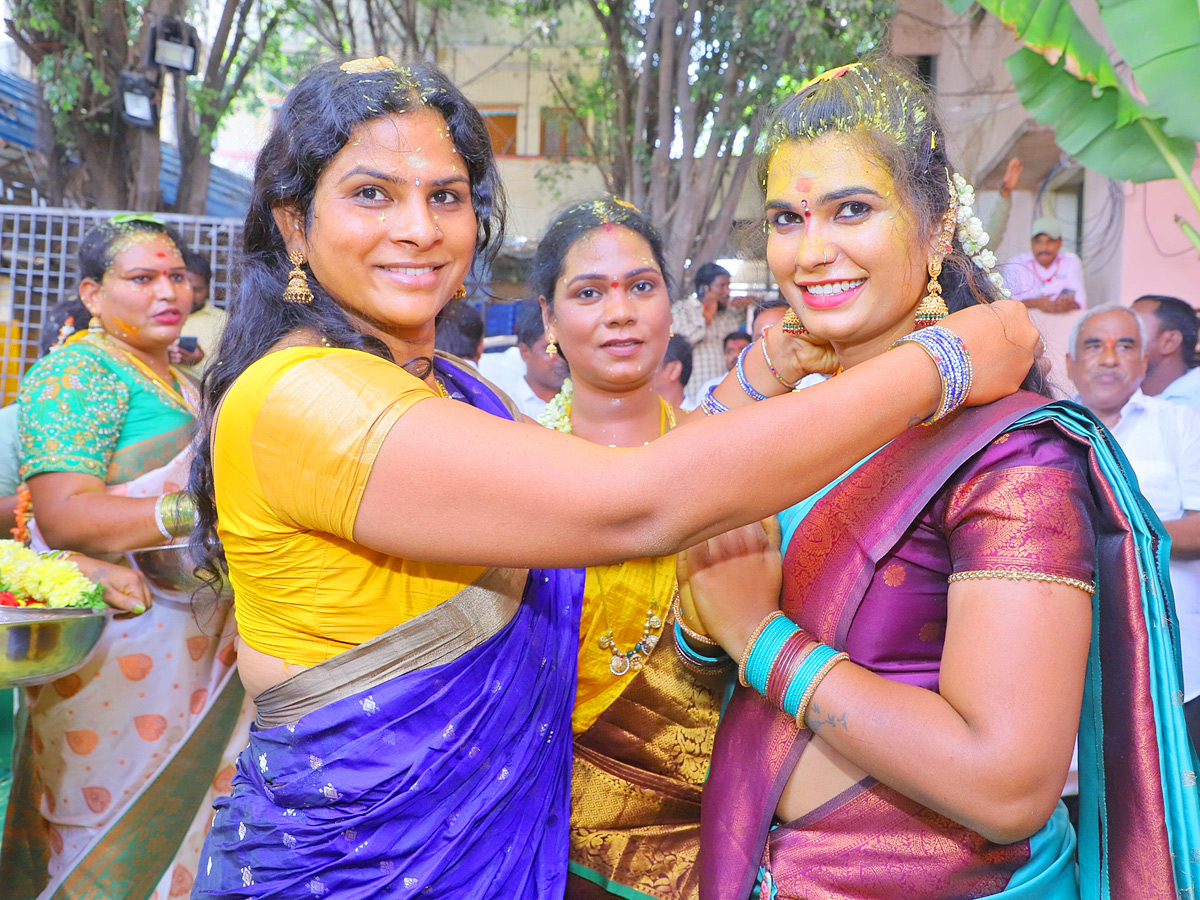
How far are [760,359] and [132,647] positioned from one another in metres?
2.56

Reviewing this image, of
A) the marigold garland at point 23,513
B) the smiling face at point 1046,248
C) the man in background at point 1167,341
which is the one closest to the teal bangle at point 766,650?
the marigold garland at point 23,513

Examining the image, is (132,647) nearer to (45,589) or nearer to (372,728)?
(45,589)

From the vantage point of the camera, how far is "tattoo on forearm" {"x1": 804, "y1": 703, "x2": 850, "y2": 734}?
151cm

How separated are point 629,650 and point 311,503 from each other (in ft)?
3.87

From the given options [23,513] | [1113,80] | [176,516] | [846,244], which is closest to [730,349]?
[1113,80]

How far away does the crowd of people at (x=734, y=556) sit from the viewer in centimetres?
140

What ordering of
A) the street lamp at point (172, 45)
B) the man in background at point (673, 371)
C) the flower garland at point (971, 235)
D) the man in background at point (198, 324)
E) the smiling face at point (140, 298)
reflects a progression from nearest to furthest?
the flower garland at point (971, 235) < the smiling face at point (140, 298) < the man in background at point (673, 371) < the man in background at point (198, 324) < the street lamp at point (172, 45)

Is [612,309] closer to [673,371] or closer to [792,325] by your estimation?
[792,325]

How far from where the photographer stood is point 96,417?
362cm

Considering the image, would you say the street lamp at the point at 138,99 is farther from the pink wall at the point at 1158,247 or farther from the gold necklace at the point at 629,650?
the pink wall at the point at 1158,247

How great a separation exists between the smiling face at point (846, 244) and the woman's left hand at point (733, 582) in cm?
42

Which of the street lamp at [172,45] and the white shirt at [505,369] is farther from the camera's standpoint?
the street lamp at [172,45]

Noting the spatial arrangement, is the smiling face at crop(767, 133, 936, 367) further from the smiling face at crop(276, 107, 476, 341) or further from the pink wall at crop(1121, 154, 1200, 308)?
the pink wall at crop(1121, 154, 1200, 308)

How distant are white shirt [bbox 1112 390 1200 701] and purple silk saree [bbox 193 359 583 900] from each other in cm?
325
